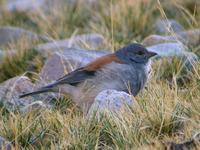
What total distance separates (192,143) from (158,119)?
73 centimetres

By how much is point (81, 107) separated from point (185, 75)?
4.38 feet

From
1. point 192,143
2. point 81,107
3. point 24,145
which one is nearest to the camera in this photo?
point 192,143

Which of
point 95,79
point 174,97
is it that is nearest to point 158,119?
point 174,97

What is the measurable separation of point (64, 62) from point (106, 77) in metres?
1.19

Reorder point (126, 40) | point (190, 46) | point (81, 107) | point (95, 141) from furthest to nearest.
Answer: point (126, 40), point (190, 46), point (81, 107), point (95, 141)

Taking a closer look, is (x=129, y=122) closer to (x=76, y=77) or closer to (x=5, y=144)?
(x=5, y=144)

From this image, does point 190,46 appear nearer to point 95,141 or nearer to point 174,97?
point 174,97

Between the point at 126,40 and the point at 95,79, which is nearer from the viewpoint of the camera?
the point at 95,79

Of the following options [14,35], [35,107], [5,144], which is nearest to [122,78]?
[35,107]

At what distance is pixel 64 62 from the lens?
880cm

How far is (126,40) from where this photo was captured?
34.8ft

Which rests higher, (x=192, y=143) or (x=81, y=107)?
(x=192, y=143)

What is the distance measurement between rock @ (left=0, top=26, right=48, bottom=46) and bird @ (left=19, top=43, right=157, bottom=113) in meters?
→ 3.34

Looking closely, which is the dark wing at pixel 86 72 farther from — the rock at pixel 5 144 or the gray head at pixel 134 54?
the rock at pixel 5 144
